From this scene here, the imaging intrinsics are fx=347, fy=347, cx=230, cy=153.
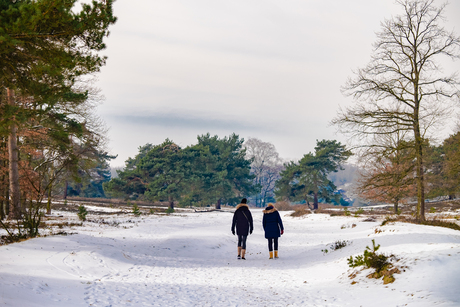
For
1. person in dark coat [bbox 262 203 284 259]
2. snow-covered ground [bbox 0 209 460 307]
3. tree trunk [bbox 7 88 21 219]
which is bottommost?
snow-covered ground [bbox 0 209 460 307]

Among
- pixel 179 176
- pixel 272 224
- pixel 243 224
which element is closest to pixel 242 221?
pixel 243 224

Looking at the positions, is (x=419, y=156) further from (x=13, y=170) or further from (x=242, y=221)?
(x=13, y=170)

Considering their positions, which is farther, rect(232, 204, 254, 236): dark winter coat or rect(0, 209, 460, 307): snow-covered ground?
rect(232, 204, 254, 236): dark winter coat

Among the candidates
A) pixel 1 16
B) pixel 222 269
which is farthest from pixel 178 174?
pixel 1 16

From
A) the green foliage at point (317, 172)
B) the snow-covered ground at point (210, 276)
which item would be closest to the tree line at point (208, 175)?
the green foliage at point (317, 172)

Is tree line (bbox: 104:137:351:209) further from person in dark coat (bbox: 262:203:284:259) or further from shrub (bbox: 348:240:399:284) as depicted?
shrub (bbox: 348:240:399:284)

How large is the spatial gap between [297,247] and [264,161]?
54.4m

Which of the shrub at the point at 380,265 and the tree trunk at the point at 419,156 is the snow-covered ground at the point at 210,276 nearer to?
the shrub at the point at 380,265

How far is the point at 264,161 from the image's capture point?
68.8 metres

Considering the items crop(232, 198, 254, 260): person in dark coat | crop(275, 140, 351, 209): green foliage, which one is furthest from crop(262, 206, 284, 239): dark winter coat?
crop(275, 140, 351, 209): green foliage

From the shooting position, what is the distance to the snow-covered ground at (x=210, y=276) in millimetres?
5607

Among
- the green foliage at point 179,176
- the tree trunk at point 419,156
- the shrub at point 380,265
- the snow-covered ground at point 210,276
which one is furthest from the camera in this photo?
the green foliage at point 179,176

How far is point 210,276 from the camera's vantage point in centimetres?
853

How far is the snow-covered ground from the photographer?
561 cm
